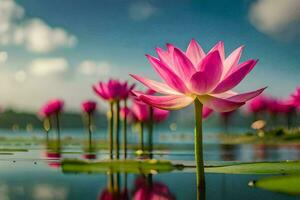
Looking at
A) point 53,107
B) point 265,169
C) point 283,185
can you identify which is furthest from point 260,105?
point 283,185

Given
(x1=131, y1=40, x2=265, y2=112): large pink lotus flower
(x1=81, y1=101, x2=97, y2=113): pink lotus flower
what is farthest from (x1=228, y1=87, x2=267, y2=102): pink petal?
(x1=81, y1=101, x2=97, y2=113): pink lotus flower

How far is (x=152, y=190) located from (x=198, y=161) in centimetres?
23

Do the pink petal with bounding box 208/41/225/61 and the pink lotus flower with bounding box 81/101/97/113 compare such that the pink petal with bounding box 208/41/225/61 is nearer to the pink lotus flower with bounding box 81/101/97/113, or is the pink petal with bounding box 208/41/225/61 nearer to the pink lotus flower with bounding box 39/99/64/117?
the pink lotus flower with bounding box 81/101/97/113

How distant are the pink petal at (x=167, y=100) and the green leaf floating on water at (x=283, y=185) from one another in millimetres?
445

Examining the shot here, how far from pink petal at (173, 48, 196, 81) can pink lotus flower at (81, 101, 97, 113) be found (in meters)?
5.30

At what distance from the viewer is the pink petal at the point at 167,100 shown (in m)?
2.02

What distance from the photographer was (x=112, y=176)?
2623 millimetres

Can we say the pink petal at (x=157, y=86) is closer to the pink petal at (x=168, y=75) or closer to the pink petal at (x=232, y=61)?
the pink petal at (x=168, y=75)

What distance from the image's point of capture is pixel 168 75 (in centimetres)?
195

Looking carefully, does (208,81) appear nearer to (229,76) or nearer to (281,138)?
(229,76)

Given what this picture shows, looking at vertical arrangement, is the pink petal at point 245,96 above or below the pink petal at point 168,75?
below

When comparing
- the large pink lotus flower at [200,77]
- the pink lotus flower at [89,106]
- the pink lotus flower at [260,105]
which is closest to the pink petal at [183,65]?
the large pink lotus flower at [200,77]

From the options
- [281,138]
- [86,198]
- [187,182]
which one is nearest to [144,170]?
[187,182]

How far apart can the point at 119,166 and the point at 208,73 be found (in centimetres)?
83
